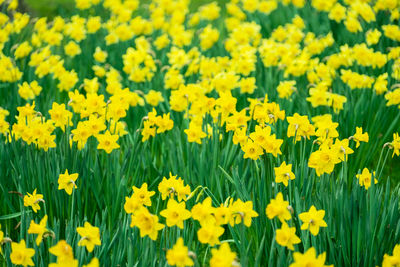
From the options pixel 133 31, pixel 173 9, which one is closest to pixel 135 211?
pixel 133 31

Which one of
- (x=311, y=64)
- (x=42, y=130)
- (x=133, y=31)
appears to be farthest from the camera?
(x=133, y=31)

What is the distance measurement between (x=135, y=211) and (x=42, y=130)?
850 mm

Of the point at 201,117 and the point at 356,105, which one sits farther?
the point at 356,105

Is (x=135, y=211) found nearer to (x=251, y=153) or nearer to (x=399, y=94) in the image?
(x=251, y=153)

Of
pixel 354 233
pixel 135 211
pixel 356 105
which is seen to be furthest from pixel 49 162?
pixel 356 105

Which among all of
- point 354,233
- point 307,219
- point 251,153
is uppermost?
point 251,153

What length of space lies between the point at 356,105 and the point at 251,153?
1.29 m

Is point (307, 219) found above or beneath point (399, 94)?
beneath

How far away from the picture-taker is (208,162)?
2369mm

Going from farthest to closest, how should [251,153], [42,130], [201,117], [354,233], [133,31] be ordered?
1. [133,31]
2. [201,117]
3. [42,130]
4. [251,153]
5. [354,233]

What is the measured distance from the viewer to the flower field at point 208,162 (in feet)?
5.35

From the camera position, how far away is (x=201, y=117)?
2.64 m

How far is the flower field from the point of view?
163cm

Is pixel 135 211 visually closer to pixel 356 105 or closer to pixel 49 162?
pixel 49 162
